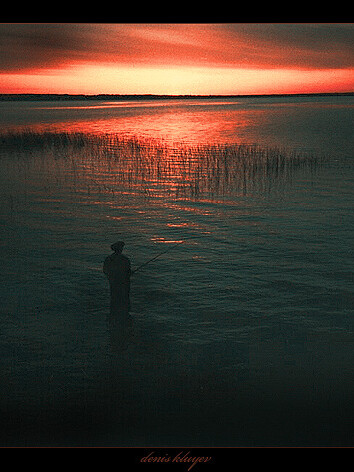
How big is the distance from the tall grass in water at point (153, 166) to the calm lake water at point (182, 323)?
254 centimetres

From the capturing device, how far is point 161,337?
39.4 feet

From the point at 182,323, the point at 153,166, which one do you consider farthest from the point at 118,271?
the point at 153,166

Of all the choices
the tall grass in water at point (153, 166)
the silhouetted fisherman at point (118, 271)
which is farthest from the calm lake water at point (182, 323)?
the tall grass in water at point (153, 166)

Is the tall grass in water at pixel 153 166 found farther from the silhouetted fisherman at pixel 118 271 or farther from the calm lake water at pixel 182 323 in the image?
the silhouetted fisherman at pixel 118 271

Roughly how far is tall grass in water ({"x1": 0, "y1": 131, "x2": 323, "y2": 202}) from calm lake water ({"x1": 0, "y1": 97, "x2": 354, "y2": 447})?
254cm

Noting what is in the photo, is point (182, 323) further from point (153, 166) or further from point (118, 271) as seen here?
point (153, 166)

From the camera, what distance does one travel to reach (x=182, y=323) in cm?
1281

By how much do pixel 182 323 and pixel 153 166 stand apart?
91.7 feet

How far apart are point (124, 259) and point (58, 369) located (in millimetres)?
2703

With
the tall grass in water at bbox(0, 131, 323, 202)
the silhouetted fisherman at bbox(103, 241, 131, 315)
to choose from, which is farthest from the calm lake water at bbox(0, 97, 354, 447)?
the tall grass in water at bbox(0, 131, 323, 202)

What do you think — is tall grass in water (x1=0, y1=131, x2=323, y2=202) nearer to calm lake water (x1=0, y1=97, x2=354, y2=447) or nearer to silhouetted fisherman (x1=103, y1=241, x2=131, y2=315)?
calm lake water (x1=0, y1=97, x2=354, y2=447)

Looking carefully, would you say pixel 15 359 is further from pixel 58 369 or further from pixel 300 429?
pixel 300 429
